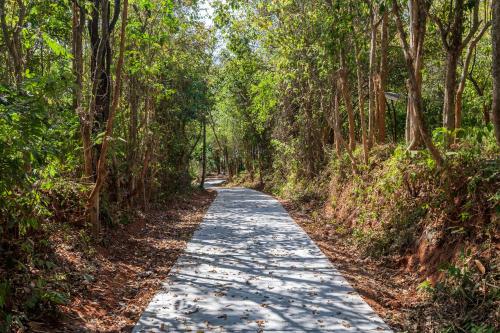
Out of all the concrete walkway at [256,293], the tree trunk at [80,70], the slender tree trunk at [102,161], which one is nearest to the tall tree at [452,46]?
the concrete walkway at [256,293]

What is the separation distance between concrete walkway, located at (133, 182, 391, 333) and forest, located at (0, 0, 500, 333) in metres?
0.36

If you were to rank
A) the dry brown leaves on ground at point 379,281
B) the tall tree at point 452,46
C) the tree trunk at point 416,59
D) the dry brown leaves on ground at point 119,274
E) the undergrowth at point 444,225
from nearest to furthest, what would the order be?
the undergrowth at point 444,225 < the dry brown leaves on ground at point 119,274 < the dry brown leaves on ground at point 379,281 < the tree trunk at point 416,59 < the tall tree at point 452,46

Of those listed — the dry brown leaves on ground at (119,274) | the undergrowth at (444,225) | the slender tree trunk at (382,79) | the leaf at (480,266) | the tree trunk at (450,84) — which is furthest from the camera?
the slender tree trunk at (382,79)

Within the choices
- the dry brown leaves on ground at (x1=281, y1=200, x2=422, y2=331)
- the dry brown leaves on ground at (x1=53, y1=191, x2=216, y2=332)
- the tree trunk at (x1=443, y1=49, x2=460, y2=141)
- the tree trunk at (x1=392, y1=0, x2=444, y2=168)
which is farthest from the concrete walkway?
the tree trunk at (x1=443, y1=49, x2=460, y2=141)

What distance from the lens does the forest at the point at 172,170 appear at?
514cm

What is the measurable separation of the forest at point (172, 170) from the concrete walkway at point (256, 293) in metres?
0.36

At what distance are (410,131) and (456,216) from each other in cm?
397

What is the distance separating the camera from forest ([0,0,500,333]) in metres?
5.14

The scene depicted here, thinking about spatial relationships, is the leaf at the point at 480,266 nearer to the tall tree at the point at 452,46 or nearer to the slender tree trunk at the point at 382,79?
the tall tree at the point at 452,46

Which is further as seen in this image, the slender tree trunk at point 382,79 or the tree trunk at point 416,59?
the slender tree trunk at point 382,79

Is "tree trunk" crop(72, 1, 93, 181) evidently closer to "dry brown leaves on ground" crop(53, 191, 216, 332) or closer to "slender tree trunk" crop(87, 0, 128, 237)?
"slender tree trunk" crop(87, 0, 128, 237)

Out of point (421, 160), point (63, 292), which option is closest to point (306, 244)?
point (421, 160)

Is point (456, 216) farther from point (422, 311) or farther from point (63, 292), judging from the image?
point (63, 292)

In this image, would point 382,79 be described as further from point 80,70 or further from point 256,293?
point 256,293
